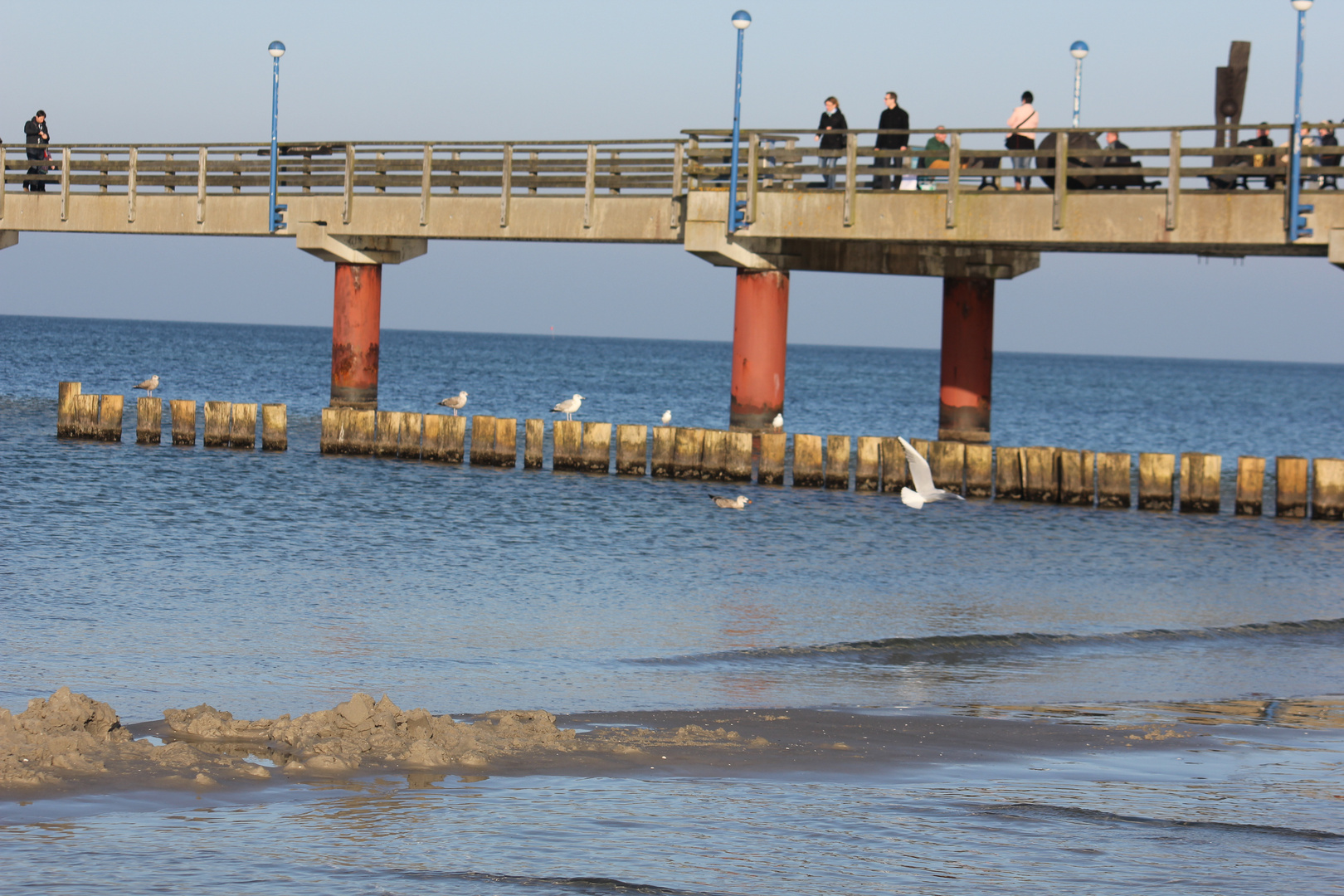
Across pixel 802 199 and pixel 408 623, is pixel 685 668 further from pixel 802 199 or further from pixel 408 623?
pixel 802 199

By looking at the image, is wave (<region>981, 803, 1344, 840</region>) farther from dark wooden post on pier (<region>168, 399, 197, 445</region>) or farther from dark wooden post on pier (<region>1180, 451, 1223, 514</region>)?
dark wooden post on pier (<region>168, 399, 197, 445</region>)

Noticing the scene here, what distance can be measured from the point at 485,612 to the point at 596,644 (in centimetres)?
194

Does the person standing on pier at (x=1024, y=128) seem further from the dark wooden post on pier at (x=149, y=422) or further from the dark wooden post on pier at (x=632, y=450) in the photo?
the dark wooden post on pier at (x=149, y=422)

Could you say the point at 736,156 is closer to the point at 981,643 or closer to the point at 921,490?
the point at 921,490

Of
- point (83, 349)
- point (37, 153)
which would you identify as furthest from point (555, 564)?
point (83, 349)

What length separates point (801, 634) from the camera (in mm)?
Answer: 14570

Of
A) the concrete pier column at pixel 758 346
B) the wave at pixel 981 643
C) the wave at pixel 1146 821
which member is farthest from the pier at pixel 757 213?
the wave at pixel 1146 821

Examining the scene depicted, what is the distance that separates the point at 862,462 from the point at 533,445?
6.27 m

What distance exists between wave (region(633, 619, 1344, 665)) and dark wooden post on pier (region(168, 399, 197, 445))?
21893 millimetres

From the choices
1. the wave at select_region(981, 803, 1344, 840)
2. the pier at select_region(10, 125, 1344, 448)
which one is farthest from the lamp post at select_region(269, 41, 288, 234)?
the wave at select_region(981, 803, 1344, 840)

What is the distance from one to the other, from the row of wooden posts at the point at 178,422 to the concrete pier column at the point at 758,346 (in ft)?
32.1

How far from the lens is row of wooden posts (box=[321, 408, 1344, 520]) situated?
1013 inches

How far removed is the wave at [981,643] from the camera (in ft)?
44.2

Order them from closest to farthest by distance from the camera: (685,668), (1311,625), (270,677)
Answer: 1. (270,677)
2. (685,668)
3. (1311,625)
